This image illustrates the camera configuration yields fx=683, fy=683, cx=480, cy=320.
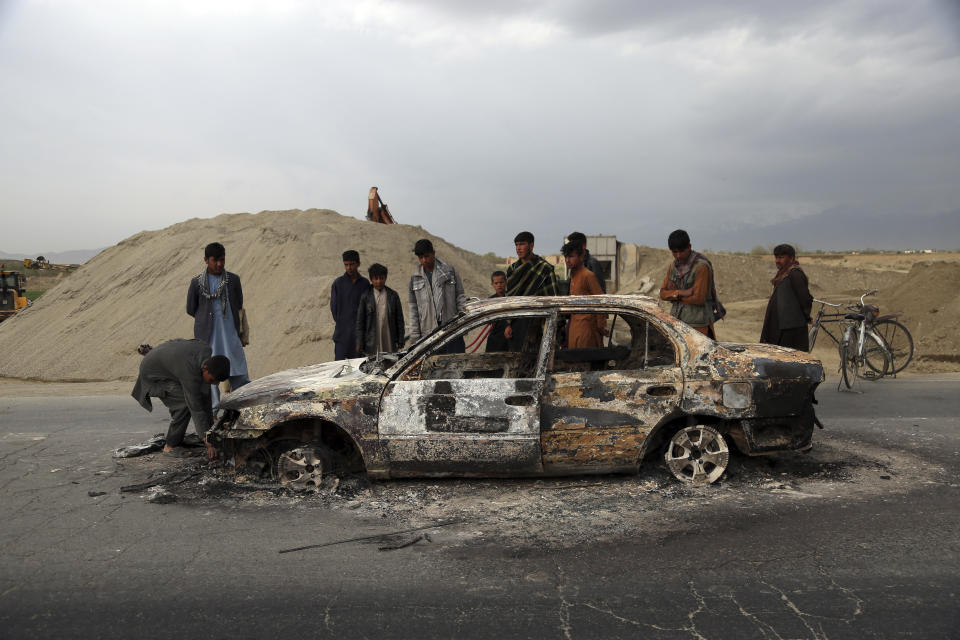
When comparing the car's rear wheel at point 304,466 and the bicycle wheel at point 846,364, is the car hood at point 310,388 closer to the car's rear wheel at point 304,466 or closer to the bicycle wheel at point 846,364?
the car's rear wheel at point 304,466

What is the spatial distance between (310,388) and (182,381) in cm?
165

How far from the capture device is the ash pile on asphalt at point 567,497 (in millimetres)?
4411

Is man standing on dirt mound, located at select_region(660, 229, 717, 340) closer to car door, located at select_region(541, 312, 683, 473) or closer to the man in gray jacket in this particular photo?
car door, located at select_region(541, 312, 683, 473)

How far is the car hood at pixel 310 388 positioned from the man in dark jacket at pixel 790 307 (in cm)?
513

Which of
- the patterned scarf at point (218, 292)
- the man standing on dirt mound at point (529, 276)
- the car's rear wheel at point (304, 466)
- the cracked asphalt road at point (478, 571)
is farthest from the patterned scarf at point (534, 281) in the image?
the car's rear wheel at point (304, 466)

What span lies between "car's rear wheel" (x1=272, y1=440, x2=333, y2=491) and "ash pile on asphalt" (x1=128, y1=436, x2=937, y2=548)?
81 millimetres

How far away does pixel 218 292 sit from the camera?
287 inches

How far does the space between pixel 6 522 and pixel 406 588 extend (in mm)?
3051

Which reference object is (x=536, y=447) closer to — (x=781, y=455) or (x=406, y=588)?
(x=406, y=588)

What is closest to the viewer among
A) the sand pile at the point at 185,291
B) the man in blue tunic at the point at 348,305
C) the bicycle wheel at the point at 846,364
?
the man in blue tunic at the point at 348,305

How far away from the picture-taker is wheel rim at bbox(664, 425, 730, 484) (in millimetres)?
5129

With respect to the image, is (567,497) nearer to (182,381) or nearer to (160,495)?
(160,495)

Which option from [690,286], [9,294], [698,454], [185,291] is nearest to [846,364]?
[690,286]

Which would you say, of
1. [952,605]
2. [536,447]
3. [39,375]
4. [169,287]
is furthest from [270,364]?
[952,605]
